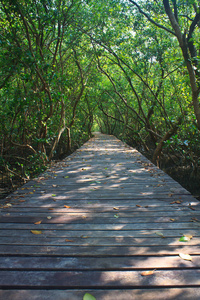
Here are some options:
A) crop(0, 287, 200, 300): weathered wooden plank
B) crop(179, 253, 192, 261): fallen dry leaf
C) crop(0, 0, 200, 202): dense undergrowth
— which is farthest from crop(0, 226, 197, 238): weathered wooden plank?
crop(0, 0, 200, 202): dense undergrowth

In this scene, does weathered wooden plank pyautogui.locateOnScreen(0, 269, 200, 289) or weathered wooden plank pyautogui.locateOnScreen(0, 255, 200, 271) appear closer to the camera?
weathered wooden plank pyautogui.locateOnScreen(0, 269, 200, 289)

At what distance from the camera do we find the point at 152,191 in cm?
382

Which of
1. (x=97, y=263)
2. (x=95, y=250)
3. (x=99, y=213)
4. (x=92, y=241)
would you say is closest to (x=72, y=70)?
(x=99, y=213)

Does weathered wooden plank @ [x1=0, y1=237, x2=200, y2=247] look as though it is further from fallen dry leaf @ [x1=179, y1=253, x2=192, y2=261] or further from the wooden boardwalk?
fallen dry leaf @ [x1=179, y1=253, x2=192, y2=261]

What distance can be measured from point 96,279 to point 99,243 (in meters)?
0.51

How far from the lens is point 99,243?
2189 millimetres

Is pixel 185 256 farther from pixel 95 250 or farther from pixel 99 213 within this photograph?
pixel 99 213

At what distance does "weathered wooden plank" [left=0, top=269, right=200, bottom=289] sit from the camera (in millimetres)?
1623

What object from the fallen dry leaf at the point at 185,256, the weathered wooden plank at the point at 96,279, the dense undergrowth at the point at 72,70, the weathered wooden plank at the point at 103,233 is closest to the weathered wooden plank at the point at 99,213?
the weathered wooden plank at the point at 103,233

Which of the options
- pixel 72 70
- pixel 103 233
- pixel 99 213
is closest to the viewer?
pixel 103 233

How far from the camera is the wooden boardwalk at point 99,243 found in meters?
1.61

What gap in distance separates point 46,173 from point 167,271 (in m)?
3.77

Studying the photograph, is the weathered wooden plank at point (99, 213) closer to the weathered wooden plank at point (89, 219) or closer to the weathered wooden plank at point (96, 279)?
the weathered wooden plank at point (89, 219)

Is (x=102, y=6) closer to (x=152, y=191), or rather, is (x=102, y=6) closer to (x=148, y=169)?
(x=148, y=169)
